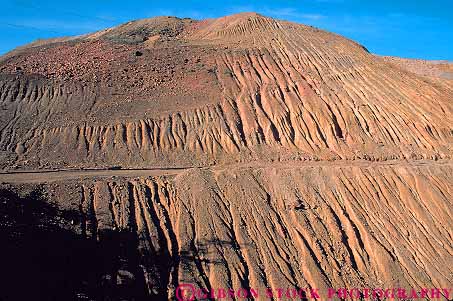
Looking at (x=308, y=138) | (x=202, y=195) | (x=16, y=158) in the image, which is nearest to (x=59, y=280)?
(x=202, y=195)

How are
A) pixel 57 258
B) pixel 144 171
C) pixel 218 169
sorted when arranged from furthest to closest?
1. pixel 218 169
2. pixel 144 171
3. pixel 57 258

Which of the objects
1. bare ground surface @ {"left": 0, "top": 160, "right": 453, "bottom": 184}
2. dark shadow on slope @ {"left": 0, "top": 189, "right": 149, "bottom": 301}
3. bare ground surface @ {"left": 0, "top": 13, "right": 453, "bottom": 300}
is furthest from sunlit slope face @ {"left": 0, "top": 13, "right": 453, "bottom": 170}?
dark shadow on slope @ {"left": 0, "top": 189, "right": 149, "bottom": 301}

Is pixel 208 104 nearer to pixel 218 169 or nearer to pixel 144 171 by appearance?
pixel 218 169

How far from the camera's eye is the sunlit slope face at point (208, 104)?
2081 cm

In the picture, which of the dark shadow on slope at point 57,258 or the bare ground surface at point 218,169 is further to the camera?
the bare ground surface at point 218,169

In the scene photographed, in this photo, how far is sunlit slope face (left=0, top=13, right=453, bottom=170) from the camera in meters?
20.8

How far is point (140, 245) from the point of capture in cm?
1529

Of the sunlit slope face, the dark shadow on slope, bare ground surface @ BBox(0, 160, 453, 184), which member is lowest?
the dark shadow on slope

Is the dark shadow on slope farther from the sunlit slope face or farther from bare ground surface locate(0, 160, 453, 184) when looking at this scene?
the sunlit slope face

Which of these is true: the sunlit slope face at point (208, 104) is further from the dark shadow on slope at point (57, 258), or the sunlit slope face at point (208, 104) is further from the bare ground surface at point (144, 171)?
the dark shadow on slope at point (57, 258)

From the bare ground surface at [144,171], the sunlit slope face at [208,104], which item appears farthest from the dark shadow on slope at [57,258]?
the sunlit slope face at [208,104]

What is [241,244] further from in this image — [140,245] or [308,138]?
[308,138]

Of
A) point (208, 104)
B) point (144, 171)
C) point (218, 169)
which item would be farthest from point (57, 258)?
point (208, 104)

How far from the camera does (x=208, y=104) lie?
24.1 meters
